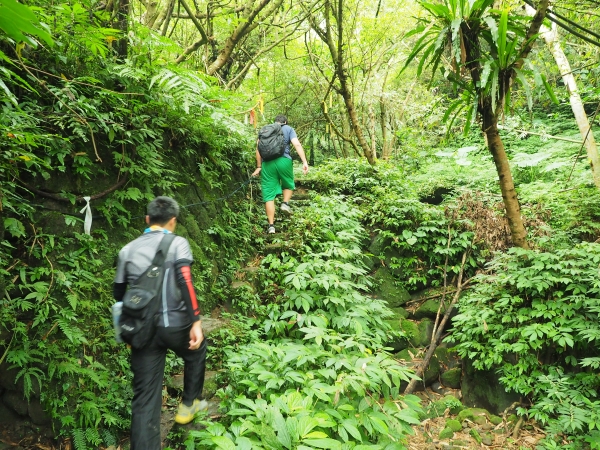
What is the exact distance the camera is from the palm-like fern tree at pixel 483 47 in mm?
3992

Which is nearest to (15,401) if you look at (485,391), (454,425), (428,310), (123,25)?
(123,25)

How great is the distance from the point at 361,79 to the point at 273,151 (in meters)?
9.15

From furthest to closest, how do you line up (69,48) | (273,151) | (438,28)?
(273,151) < (438,28) < (69,48)

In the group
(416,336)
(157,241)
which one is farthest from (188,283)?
(416,336)

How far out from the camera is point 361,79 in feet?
43.0

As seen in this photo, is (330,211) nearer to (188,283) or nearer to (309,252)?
(309,252)

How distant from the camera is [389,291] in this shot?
6453 millimetres

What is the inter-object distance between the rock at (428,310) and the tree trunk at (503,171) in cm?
178

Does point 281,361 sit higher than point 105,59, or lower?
lower

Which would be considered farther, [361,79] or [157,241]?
[361,79]

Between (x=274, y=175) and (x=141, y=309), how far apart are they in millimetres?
3804

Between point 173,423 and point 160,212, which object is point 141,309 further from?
point 173,423

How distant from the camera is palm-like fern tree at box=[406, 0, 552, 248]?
13.1 ft

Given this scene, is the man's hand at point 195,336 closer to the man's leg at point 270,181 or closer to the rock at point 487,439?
the man's leg at point 270,181
